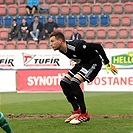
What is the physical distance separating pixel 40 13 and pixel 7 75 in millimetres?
7388

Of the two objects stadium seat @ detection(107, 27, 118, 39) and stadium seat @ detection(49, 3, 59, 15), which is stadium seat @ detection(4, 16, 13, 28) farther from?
stadium seat @ detection(107, 27, 118, 39)

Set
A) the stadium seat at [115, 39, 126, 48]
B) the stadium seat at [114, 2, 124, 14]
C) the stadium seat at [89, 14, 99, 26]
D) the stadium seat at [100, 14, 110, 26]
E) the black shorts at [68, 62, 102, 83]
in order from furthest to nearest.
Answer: the stadium seat at [114, 2, 124, 14] < the stadium seat at [89, 14, 99, 26] < the stadium seat at [100, 14, 110, 26] < the stadium seat at [115, 39, 126, 48] < the black shorts at [68, 62, 102, 83]

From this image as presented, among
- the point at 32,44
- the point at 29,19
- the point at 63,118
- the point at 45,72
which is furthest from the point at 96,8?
the point at 63,118

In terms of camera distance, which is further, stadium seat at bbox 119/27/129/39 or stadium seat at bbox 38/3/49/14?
stadium seat at bbox 38/3/49/14

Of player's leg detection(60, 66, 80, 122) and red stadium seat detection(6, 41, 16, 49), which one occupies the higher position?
player's leg detection(60, 66, 80, 122)

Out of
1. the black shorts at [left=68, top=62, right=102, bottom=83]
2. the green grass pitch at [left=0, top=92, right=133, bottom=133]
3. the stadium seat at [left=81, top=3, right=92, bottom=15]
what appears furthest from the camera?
the stadium seat at [left=81, top=3, right=92, bottom=15]

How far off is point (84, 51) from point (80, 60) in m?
0.37

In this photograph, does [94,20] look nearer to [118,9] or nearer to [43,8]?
[118,9]

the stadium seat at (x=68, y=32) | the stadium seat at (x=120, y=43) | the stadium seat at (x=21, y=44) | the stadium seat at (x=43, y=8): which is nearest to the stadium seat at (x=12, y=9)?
the stadium seat at (x=43, y=8)

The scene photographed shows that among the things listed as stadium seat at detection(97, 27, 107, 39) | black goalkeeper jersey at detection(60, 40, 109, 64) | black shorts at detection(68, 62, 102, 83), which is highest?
black goalkeeper jersey at detection(60, 40, 109, 64)

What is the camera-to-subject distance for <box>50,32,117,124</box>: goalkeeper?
9438 millimetres

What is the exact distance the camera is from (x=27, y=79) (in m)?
20.4

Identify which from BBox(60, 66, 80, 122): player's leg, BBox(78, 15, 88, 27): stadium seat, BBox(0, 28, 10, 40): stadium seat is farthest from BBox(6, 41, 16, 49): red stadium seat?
BBox(60, 66, 80, 122): player's leg

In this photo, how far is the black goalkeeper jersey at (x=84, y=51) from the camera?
9438 mm
